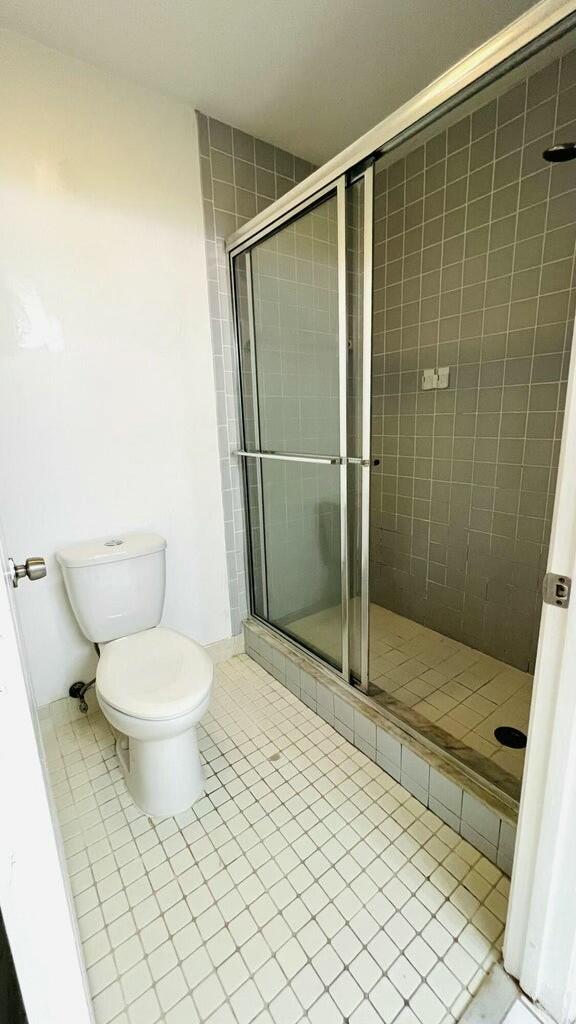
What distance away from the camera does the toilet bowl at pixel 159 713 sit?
1188mm

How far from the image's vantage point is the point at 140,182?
1.58m

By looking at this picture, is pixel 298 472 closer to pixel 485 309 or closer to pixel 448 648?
pixel 485 309

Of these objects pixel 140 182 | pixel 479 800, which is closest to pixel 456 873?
pixel 479 800

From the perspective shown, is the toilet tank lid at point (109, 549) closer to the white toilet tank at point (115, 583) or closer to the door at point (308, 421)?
the white toilet tank at point (115, 583)

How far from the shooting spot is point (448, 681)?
1847 millimetres

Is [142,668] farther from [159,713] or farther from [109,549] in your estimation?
[109,549]

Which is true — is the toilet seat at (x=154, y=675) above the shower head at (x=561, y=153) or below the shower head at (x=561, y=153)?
below

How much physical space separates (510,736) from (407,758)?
0.46 metres

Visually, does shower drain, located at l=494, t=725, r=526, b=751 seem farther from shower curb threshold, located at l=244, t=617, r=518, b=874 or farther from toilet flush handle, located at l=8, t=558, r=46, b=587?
toilet flush handle, located at l=8, t=558, r=46, b=587

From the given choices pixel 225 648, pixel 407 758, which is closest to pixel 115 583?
pixel 225 648

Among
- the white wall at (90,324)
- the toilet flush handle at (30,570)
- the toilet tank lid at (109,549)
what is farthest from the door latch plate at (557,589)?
the white wall at (90,324)

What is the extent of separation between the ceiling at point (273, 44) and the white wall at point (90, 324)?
107 mm

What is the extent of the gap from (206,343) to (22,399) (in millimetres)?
764

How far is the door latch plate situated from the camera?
27.0 inches
